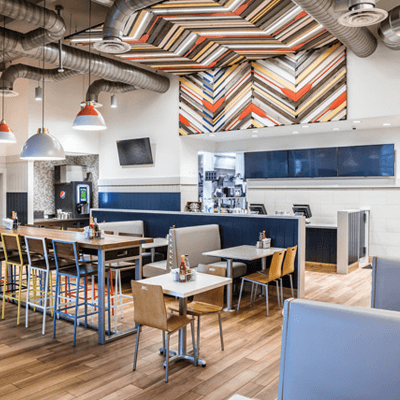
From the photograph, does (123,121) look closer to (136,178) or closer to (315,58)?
(136,178)

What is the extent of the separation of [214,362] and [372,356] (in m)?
2.36

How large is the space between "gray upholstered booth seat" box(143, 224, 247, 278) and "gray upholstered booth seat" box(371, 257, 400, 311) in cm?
306

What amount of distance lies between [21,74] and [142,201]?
3.92 m

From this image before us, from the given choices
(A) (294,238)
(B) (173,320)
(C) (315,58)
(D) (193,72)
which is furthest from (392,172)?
(B) (173,320)

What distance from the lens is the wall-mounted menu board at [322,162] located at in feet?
28.7

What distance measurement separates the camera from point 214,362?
3914mm

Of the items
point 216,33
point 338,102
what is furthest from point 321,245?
point 216,33

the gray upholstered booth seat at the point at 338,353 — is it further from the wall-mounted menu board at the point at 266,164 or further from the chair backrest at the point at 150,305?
the wall-mounted menu board at the point at 266,164

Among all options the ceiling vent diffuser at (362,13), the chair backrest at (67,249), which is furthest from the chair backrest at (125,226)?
the ceiling vent diffuser at (362,13)

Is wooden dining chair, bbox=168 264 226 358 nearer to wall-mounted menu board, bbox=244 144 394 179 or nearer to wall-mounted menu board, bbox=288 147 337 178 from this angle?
wall-mounted menu board, bbox=244 144 394 179

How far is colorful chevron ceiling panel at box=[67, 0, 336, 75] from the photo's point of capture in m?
5.84

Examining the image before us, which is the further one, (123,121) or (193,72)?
(123,121)

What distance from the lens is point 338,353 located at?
6.16 ft

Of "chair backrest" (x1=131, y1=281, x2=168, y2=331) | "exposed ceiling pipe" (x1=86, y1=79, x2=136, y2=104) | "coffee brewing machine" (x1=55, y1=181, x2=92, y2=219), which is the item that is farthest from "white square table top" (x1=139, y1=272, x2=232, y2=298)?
"coffee brewing machine" (x1=55, y1=181, x2=92, y2=219)
